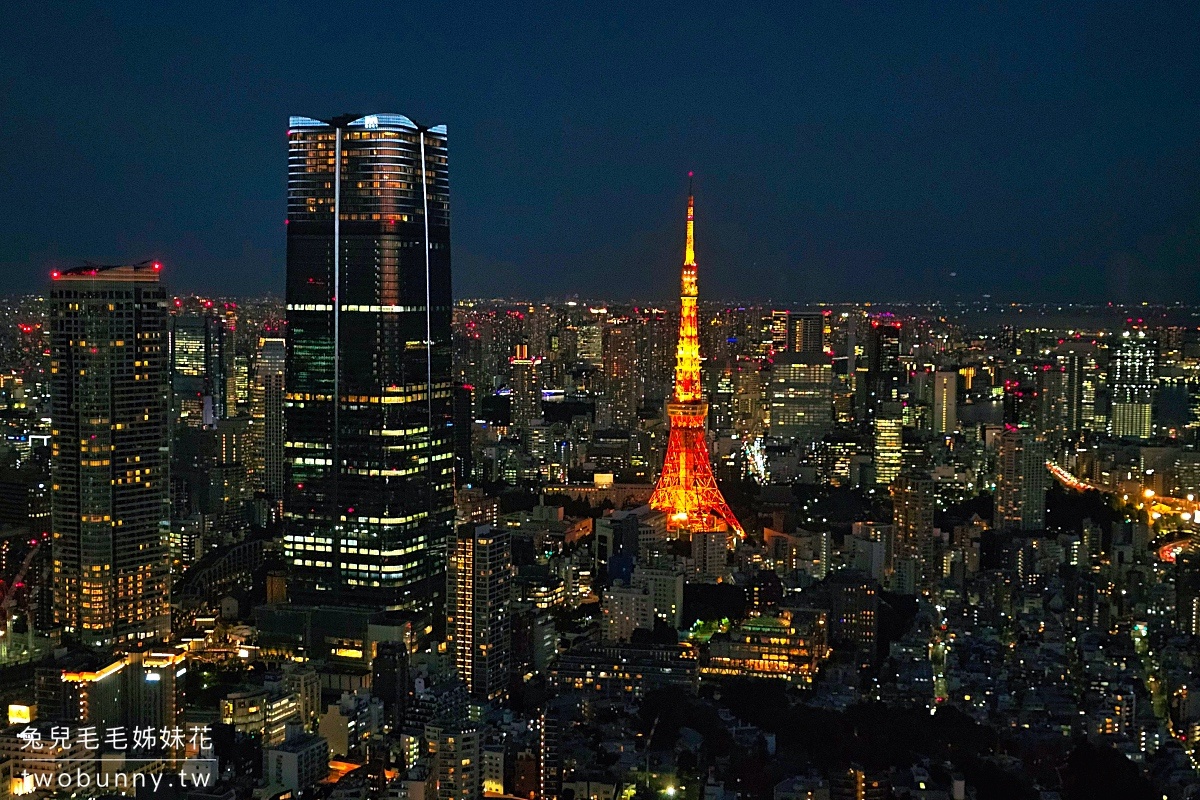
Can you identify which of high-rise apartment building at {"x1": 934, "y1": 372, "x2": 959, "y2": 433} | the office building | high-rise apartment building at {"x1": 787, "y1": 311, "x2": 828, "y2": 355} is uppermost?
high-rise apartment building at {"x1": 787, "y1": 311, "x2": 828, "y2": 355}

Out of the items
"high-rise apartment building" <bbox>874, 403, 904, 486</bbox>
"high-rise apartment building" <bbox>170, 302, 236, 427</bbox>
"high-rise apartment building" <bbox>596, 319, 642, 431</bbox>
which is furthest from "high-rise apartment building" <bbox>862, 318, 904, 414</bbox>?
"high-rise apartment building" <bbox>170, 302, 236, 427</bbox>

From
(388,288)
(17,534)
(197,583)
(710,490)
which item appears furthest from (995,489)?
(17,534)

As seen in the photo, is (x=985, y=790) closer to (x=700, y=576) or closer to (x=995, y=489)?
(x=700, y=576)

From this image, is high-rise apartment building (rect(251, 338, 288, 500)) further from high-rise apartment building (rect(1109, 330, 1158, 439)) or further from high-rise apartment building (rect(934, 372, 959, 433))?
high-rise apartment building (rect(1109, 330, 1158, 439))

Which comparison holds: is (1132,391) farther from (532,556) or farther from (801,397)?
(532,556)

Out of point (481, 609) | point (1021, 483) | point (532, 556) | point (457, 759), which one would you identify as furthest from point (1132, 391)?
point (457, 759)

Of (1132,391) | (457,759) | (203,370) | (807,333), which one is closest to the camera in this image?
(457,759)
